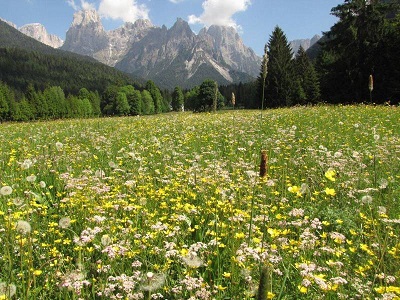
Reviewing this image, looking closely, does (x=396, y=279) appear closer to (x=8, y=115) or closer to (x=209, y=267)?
(x=209, y=267)

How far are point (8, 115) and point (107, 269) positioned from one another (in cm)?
8477

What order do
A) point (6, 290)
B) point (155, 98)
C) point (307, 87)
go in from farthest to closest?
point (155, 98), point (307, 87), point (6, 290)

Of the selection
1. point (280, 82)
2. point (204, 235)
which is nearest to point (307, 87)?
point (280, 82)

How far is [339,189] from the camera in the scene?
15.7 ft

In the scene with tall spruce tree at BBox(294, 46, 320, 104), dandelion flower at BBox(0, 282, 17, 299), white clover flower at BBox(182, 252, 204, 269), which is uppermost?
tall spruce tree at BBox(294, 46, 320, 104)

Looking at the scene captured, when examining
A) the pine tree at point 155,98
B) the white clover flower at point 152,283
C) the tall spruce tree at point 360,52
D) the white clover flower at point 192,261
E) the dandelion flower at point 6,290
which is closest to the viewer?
the white clover flower at point 152,283

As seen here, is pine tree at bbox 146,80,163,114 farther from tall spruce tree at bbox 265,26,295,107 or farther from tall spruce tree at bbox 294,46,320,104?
tall spruce tree at bbox 265,26,295,107

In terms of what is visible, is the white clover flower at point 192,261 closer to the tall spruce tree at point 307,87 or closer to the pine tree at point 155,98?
the tall spruce tree at point 307,87

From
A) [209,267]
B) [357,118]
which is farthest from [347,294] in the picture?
[357,118]

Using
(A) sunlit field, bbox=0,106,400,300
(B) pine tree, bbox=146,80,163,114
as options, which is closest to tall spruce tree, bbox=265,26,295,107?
(A) sunlit field, bbox=0,106,400,300

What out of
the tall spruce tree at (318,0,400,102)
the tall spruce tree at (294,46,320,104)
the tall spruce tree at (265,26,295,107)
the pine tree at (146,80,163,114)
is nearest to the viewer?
the tall spruce tree at (318,0,400,102)

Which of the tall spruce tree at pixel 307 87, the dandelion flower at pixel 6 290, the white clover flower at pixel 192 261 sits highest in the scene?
the tall spruce tree at pixel 307 87

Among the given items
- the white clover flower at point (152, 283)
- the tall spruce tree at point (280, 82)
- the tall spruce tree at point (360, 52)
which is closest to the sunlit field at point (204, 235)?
the white clover flower at point (152, 283)

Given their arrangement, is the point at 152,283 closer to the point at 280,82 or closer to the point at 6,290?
the point at 6,290
